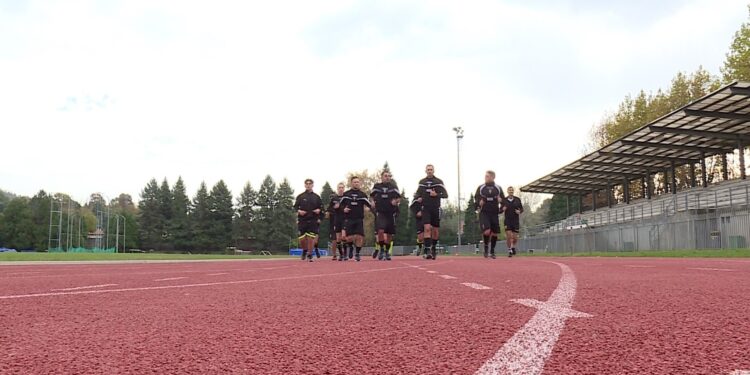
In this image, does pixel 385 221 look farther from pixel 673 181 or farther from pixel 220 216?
pixel 220 216

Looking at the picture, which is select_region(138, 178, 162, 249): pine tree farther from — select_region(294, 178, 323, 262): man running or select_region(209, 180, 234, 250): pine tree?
select_region(294, 178, 323, 262): man running

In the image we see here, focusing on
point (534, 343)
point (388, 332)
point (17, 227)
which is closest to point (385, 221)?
point (388, 332)

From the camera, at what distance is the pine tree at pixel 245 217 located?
96.0 metres

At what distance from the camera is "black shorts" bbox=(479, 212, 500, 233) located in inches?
635

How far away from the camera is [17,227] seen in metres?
97.6

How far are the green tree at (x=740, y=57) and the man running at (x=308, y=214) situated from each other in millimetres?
30840

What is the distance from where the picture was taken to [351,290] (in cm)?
511

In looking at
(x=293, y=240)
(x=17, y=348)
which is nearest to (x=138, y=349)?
(x=17, y=348)

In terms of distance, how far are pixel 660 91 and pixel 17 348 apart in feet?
174

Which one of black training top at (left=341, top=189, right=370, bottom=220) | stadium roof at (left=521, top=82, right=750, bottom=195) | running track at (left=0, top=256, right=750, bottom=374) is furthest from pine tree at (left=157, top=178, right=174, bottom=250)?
running track at (left=0, top=256, right=750, bottom=374)

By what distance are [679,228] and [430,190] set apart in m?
14.2

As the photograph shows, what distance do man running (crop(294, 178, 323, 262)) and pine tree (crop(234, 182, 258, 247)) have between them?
82.5 m

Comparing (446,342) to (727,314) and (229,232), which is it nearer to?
(727,314)

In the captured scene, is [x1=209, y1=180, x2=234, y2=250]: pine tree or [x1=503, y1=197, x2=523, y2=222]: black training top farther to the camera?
[x1=209, y1=180, x2=234, y2=250]: pine tree
